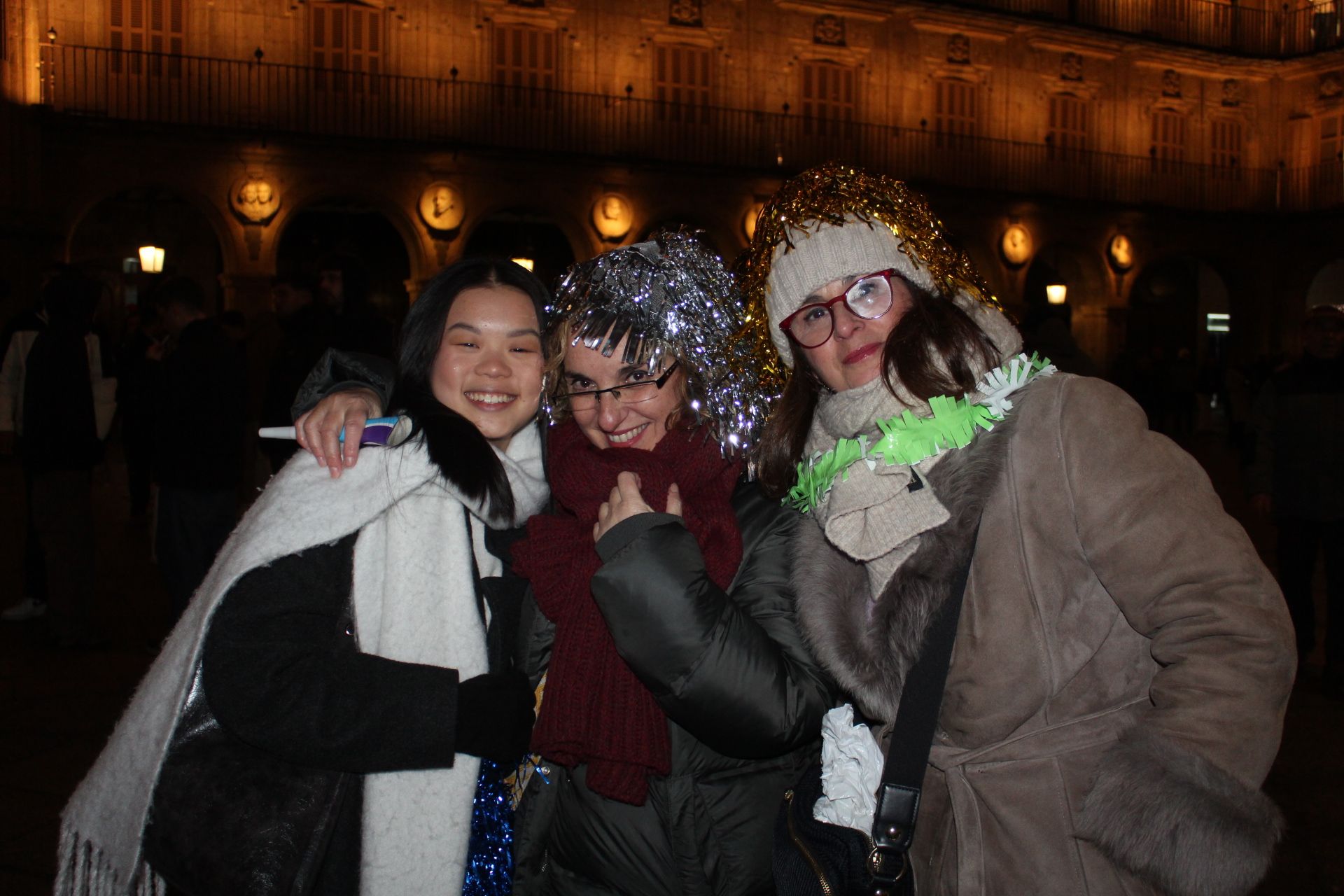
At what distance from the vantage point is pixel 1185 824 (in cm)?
149

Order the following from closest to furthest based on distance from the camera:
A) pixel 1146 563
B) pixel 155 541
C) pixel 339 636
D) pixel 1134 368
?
pixel 1146 563, pixel 339 636, pixel 155 541, pixel 1134 368

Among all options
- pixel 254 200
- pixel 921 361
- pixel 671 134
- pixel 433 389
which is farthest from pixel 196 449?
pixel 671 134

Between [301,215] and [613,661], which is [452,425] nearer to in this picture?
[613,661]

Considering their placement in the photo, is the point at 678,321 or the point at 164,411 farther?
the point at 164,411

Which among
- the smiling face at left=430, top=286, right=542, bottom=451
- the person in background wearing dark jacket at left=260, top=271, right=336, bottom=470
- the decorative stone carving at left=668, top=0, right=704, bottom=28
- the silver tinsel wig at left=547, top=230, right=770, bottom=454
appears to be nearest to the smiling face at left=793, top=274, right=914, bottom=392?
the silver tinsel wig at left=547, top=230, right=770, bottom=454

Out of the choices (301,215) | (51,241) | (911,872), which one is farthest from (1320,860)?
(301,215)

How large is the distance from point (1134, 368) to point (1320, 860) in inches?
614

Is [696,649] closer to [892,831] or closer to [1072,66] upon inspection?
[892,831]

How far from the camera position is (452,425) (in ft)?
6.63

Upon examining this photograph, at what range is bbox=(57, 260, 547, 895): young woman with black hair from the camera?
1772 mm

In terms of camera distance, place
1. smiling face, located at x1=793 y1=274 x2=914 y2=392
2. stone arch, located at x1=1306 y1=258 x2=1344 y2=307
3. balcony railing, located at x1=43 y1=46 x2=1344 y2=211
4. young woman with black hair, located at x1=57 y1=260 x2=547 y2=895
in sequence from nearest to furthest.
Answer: young woman with black hair, located at x1=57 y1=260 x2=547 y2=895 < smiling face, located at x1=793 y1=274 x2=914 y2=392 < balcony railing, located at x1=43 y1=46 x2=1344 y2=211 < stone arch, located at x1=1306 y1=258 x2=1344 y2=307

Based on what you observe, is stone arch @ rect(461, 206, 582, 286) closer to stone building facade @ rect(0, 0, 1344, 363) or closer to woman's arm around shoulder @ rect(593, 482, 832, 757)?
stone building facade @ rect(0, 0, 1344, 363)

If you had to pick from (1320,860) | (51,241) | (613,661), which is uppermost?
(51,241)

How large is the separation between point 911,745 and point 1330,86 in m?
29.1
